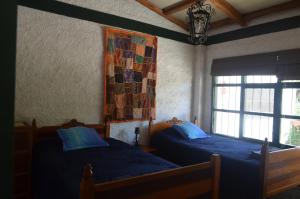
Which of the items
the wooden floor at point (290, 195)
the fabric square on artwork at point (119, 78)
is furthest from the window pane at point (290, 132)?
the fabric square on artwork at point (119, 78)

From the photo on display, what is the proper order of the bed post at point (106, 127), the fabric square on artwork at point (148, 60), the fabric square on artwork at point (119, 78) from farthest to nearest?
the fabric square on artwork at point (148, 60) → the fabric square on artwork at point (119, 78) → the bed post at point (106, 127)

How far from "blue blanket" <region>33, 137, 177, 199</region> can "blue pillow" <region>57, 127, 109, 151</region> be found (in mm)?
92

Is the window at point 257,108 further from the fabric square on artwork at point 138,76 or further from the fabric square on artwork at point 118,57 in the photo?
the fabric square on artwork at point 118,57

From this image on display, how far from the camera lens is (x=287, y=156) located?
8.45 ft

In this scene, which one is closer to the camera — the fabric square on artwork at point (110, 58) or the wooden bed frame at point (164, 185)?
the wooden bed frame at point (164, 185)

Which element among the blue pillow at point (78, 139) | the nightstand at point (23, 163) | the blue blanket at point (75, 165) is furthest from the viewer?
the blue pillow at point (78, 139)

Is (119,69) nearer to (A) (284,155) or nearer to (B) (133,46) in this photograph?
(B) (133,46)

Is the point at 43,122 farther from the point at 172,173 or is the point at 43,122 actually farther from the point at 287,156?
the point at 287,156

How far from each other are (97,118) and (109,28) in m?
1.37

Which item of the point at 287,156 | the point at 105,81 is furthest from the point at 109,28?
the point at 287,156

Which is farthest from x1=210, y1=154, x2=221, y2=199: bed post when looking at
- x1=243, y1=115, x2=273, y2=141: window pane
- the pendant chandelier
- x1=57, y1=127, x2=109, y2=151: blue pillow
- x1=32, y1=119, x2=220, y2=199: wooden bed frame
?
x1=243, y1=115, x2=273, y2=141: window pane

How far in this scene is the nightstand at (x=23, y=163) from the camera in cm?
264

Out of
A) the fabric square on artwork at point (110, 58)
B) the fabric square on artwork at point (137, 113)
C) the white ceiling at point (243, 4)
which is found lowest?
the fabric square on artwork at point (137, 113)

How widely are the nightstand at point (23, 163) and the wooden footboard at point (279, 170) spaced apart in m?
2.44
